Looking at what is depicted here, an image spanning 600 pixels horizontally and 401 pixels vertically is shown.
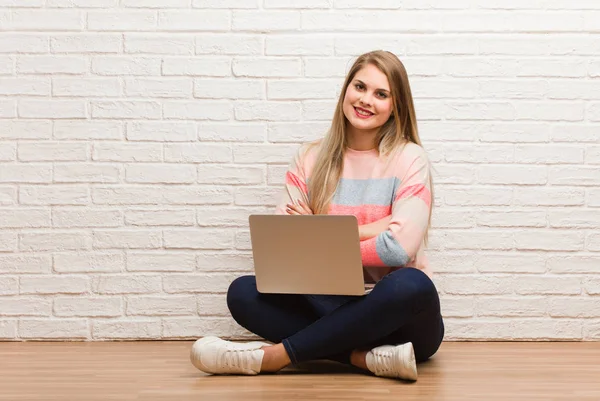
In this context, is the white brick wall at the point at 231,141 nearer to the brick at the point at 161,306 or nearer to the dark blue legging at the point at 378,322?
the brick at the point at 161,306

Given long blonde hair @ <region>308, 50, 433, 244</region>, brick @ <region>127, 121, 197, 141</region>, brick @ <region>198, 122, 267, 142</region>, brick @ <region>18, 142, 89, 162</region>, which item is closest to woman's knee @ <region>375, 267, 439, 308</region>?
long blonde hair @ <region>308, 50, 433, 244</region>

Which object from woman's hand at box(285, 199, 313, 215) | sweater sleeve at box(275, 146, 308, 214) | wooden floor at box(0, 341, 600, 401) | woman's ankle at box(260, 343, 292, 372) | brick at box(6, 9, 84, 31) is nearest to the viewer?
wooden floor at box(0, 341, 600, 401)

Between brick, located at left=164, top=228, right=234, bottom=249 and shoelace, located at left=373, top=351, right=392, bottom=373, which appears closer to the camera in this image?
shoelace, located at left=373, top=351, right=392, bottom=373

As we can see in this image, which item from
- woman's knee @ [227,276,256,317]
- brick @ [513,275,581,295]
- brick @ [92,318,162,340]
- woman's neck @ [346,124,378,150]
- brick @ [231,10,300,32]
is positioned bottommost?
brick @ [92,318,162,340]

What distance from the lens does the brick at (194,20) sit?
3.05 metres

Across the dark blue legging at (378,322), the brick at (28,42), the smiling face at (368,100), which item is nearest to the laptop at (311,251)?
the dark blue legging at (378,322)

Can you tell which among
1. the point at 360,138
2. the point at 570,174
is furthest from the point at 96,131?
the point at 570,174

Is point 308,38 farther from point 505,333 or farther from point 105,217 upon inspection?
point 505,333

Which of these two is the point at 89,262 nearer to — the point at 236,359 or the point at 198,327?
the point at 198,327

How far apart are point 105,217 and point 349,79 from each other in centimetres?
97

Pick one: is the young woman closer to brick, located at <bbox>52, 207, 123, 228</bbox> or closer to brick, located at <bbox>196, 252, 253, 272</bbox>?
brick, located at <bbox>196, 252, 253, 272</bbox>

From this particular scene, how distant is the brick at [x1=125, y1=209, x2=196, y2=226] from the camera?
3076 millimetres

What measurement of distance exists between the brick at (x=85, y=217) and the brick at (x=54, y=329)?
0.33 metres

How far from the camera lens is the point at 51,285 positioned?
3072 mm
